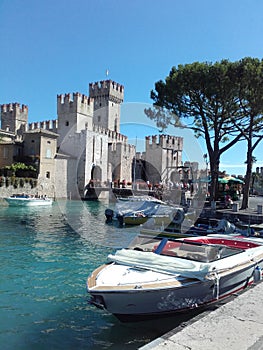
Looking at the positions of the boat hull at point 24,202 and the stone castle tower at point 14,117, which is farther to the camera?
the stone castle tower at point 14,117

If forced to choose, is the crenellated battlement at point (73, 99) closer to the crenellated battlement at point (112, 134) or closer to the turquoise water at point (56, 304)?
Result: the crenellated battlement at point (112, 134)

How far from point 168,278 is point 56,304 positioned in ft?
7.84

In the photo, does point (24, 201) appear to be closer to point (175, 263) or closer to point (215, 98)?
point (215, 98)

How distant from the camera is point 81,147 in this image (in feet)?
134

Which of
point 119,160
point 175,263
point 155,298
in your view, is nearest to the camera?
point 155,298

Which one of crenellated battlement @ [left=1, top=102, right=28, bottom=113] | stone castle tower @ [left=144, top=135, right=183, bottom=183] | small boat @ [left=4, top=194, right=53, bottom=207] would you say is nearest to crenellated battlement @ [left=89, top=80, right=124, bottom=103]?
stone castle tower @ [left=144, top=135, right=183, bottom=183]

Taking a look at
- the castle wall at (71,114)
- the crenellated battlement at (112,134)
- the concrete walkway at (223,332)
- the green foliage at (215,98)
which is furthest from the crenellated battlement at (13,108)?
the concrete walkway at (223,332)

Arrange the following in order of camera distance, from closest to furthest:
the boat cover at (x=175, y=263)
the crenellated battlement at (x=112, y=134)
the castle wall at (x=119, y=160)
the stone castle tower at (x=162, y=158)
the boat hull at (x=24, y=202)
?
the boat cover at (x=175, y=263), the boat hull at (x=24, y=202), the crenellated battlement at (x=112, y=134), the castle wall at (x=119, y=160), the stone castle tower at (x=162, y=158)

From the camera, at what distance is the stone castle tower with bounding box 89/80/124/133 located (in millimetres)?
51062

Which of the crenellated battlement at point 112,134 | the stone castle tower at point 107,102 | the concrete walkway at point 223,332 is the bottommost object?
the concrete walkway at point 223,332

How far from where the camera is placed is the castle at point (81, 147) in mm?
35156

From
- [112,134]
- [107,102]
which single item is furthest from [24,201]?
[107,102]

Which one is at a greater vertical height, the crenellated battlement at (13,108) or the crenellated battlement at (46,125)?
the crenellated battlement at (13,108)

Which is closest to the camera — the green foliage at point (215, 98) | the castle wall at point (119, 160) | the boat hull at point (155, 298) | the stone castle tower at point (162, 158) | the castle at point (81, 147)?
the boat hull at point (155, 298)
